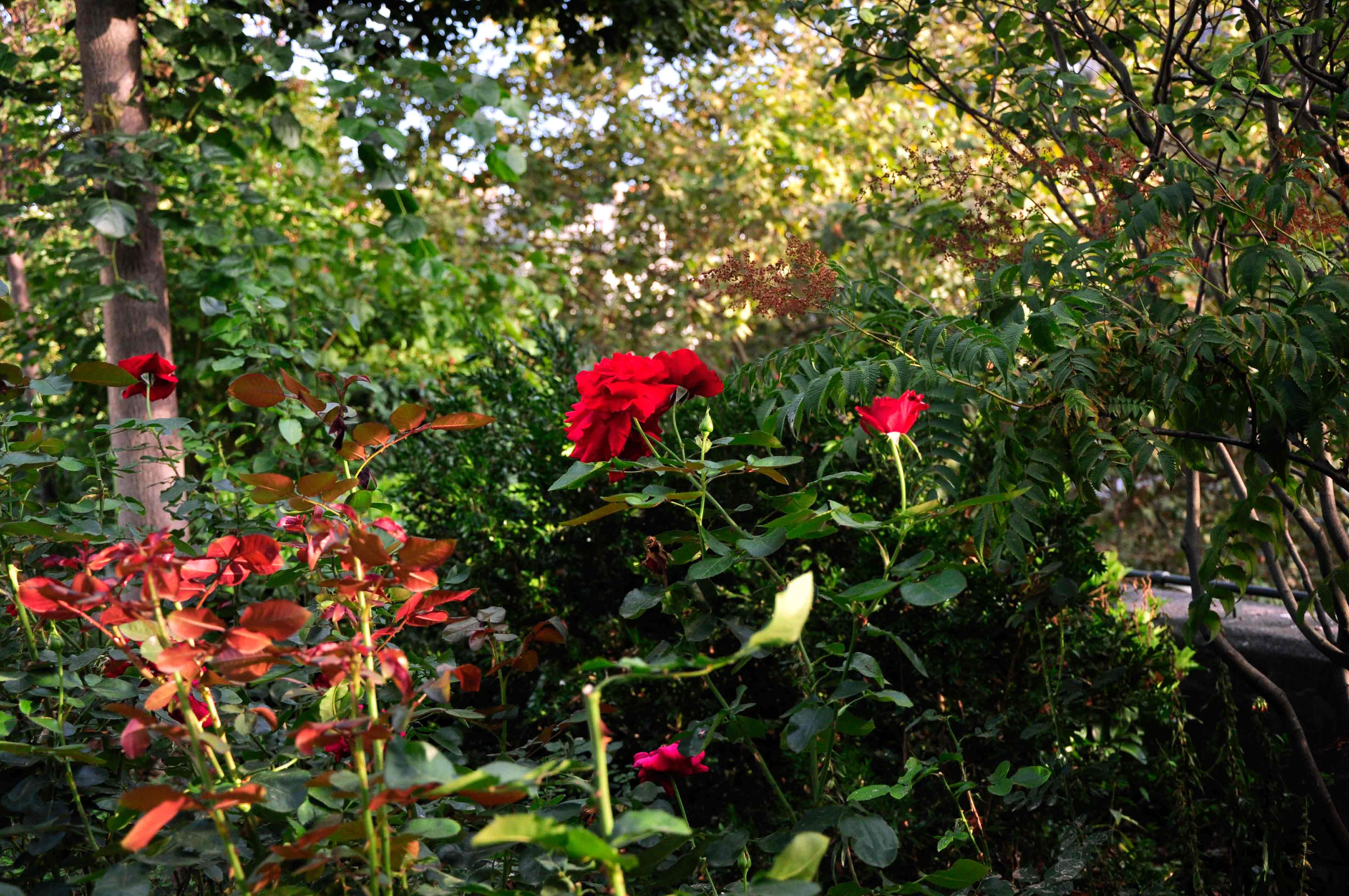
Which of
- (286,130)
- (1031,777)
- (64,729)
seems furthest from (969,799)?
(286,130)

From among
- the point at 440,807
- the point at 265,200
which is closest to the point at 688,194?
the point at 265,200

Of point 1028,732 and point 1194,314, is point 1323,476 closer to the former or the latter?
point 1194,314

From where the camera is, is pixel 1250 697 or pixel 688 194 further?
pixel 688 194

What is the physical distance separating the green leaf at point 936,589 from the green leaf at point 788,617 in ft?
0.98

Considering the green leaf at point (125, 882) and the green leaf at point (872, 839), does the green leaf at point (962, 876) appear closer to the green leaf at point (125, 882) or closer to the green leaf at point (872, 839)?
the green leaf at point (872, 839)

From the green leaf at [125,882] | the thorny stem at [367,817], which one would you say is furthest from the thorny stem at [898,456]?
the green leaf at [125,882]

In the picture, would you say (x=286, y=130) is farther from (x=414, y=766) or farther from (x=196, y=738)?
(x=414, y=766)

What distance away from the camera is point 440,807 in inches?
55.9

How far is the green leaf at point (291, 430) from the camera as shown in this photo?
2.62 m

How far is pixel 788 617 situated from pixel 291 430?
213 centimetres

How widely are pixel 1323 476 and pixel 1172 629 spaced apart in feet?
2.84

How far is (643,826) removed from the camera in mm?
803

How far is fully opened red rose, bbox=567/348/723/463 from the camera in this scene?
1322mm

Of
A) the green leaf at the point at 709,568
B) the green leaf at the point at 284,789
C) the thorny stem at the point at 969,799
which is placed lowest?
the thorny stem at the point at 969,799
